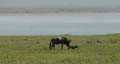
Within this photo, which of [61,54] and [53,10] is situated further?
[53,10]

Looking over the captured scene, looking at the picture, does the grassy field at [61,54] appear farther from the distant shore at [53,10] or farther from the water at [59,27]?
the distant shore at [53,10]

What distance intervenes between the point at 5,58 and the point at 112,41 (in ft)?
36.5

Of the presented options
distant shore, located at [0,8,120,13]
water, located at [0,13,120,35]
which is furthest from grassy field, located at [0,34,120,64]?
distant shore, located at [0,8,120,13]

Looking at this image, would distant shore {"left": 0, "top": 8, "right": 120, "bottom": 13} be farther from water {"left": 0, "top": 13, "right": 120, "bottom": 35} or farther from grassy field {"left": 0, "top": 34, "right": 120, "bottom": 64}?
grassy field {"left": 0, "top": 34, "right": 120, "bottom": 64}

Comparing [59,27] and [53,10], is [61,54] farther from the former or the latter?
[53,10]

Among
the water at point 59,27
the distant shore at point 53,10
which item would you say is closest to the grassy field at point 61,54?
the water at point 59,27

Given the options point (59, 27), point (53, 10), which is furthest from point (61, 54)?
point (53, 10)

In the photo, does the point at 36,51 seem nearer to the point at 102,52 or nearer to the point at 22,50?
the point at 22,50

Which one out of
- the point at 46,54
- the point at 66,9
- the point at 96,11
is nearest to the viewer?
the point at 46,54

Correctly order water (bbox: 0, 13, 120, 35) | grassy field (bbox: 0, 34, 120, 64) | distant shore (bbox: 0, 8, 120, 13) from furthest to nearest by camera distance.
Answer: distant shore (bbox: 0, 8, 120, 13) → water (bbox: 0, 13, 120, 35) → grassy field (bbox: 0, 34, 120, 64)

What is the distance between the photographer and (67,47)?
3316cm

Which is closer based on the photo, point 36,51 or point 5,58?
point 5,58

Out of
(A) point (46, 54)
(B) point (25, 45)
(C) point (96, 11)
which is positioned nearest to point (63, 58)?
(A) point (46, 54)

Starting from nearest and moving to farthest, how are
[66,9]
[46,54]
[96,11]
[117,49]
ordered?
1. [46,54]
2. [117,49]
3. [96,11]
4. [66,9]
